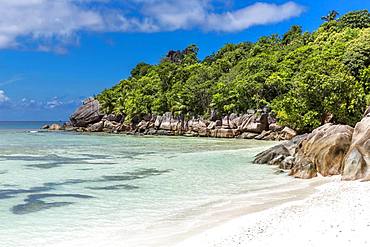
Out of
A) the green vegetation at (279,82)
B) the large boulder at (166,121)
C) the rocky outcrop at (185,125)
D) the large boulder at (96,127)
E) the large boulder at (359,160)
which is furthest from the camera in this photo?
the large boulder at (96,127)

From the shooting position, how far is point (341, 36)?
214ft

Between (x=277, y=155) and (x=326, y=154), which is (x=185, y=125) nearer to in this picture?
(x=277, y=155)

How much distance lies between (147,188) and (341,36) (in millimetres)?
58979

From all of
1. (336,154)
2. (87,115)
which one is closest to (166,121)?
(87,115)

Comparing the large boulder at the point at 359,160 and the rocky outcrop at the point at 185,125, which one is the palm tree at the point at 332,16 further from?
the large boulder at the point at 359,160

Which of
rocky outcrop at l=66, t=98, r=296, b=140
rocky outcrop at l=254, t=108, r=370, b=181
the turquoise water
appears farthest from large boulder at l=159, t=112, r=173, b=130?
rocky outcrop at l=254, t=108, r=370, b=181

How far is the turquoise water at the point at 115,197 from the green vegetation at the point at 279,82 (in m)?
19.0

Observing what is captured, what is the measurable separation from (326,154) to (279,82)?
4043 centimetres

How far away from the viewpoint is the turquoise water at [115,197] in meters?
9.16

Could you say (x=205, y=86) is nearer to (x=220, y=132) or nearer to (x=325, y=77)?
(x=220, y=132)

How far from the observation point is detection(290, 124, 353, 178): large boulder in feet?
53.0

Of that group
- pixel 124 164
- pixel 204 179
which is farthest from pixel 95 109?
pixel 204 179

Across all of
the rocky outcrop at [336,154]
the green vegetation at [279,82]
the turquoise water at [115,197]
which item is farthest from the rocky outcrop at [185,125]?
the turquoise water at [115,197]

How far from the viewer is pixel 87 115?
7981cm
